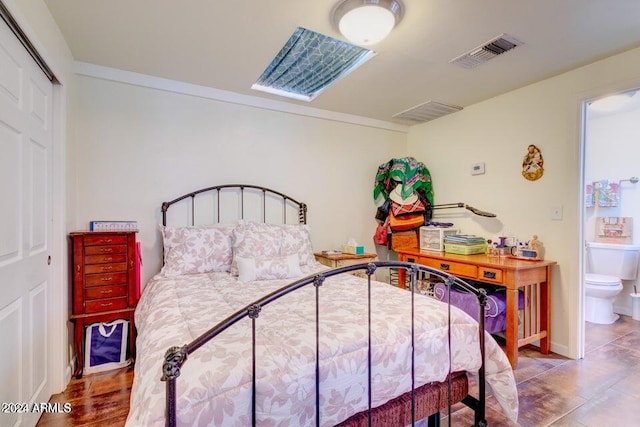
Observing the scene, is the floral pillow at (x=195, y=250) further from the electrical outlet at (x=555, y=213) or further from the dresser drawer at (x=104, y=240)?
the electrical outlet at (x=555, y=213)

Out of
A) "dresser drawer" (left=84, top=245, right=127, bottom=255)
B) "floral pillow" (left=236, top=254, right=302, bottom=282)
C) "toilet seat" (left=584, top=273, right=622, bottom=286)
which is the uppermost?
"dresser drawer" (left=84, top=245, right=127, bottom=255)

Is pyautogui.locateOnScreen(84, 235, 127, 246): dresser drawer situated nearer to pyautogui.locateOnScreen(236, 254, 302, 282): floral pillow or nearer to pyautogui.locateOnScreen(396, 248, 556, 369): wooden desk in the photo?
pyautogui.locateOnScreen(236, 254, 302, 282): floral pillow

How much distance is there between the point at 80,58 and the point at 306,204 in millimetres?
2248

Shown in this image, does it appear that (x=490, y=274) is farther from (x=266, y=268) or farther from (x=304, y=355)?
(x=304, y=355)

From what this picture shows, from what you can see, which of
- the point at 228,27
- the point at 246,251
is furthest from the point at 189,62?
the point at 246,251

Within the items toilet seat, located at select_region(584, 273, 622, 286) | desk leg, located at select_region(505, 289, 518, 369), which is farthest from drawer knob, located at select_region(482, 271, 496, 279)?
toilet seat, located at select_region(584, 273, 622, 286)

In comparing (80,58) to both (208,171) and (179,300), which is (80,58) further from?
(179,300)

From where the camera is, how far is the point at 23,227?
5.10 feet

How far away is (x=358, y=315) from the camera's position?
1464mm

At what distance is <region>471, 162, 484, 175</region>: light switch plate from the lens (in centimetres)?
321

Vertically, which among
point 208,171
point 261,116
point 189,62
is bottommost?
point 208,171

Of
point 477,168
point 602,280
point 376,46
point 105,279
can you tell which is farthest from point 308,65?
point 602,280

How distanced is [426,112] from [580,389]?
2784 mm

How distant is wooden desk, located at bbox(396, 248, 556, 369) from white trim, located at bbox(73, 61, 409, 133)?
1920 mm
